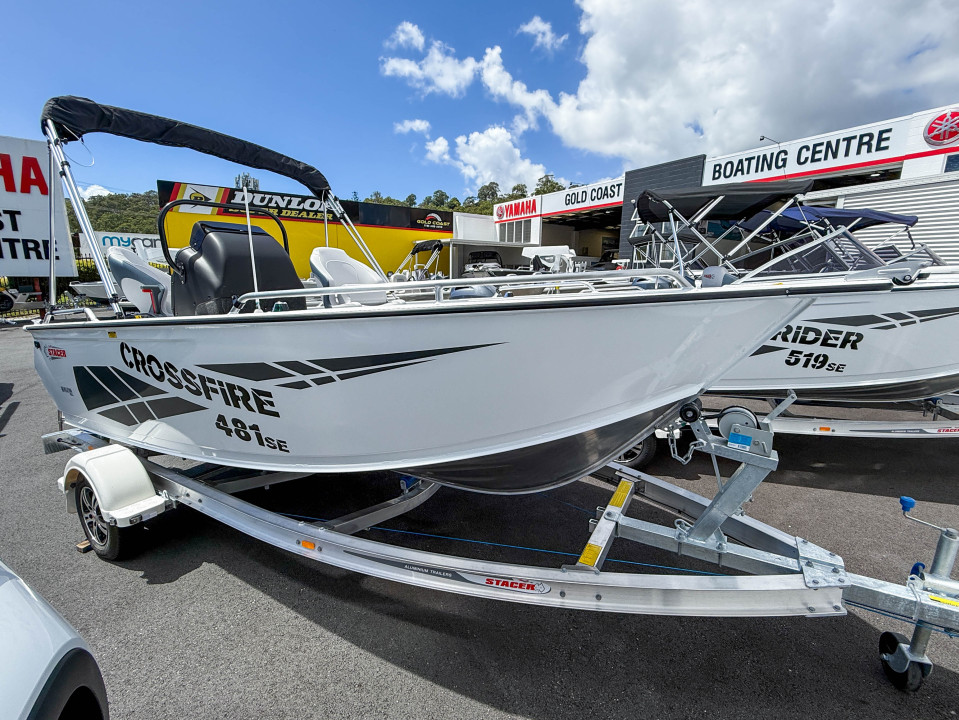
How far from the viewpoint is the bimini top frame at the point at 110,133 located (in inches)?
121

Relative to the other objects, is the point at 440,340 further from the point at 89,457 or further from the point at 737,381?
the point at 737,381

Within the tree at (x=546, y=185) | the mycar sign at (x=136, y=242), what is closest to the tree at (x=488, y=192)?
the tree at (x=546, y=185)

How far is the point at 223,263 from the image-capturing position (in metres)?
2.94

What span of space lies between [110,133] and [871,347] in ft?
19.7

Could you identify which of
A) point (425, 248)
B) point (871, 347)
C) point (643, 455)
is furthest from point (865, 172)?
point (643, 455)

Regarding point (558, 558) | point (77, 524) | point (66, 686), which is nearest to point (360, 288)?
point (66, 686)

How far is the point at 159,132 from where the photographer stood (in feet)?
11.3

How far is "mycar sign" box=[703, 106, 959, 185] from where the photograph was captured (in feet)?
Result: 33.7

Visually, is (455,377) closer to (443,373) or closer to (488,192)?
(443,373)

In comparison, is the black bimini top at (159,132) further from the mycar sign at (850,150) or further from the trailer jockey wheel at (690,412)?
the mycar sign at (850,150)

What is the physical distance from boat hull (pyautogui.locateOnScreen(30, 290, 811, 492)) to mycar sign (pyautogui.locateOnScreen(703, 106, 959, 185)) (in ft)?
43.0

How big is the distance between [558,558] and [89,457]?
289 centimetres

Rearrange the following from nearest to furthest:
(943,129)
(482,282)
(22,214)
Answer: (482,282)
(943,129)
(22,214)

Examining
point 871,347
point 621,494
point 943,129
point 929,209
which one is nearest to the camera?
point 621,494
